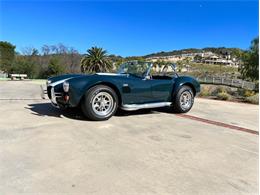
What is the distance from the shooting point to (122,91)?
4609mm

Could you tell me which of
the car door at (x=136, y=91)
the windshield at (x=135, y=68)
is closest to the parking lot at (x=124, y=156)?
the car door at (x=136, y=91)

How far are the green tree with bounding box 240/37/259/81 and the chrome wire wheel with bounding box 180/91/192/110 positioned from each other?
13.5 meters

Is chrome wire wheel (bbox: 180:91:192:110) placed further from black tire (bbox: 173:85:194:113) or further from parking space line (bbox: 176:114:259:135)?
parking space line (bbox: 176:114:259:135)

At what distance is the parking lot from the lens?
6.91 feet

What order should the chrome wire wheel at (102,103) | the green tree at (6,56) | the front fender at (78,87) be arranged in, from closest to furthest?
the front fender at (78,87) < the chrome wire wheel at (102,103) < the green tree at (6,56)

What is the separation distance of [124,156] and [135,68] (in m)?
3.09

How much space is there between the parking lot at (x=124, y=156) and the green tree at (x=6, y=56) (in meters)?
37.0

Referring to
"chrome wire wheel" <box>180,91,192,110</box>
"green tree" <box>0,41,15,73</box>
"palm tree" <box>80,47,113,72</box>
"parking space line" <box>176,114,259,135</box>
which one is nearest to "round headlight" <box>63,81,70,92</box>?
"parking space line" <box>176,114,259,135</box>

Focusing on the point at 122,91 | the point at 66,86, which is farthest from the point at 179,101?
the point at 66,86

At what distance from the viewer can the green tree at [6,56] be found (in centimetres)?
3809

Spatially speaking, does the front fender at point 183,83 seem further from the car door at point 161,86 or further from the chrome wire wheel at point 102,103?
the chrome wire wheel at point 102,103

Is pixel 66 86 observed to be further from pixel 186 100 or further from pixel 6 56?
pixel 6 56

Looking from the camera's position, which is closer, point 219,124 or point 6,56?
point 219,124

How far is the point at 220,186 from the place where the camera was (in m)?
2.19
